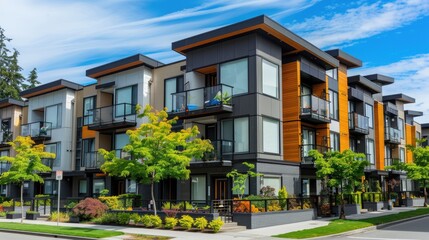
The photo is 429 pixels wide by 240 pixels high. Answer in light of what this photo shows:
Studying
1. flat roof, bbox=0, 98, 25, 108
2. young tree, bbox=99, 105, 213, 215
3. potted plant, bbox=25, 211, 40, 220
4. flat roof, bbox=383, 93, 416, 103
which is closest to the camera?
young tree, bbox=99, 105, 213, 215

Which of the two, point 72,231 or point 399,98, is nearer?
point 72,231

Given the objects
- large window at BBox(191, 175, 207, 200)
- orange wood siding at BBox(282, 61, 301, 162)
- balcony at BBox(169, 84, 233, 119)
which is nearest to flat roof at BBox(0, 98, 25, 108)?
balcony at BBox(169, 84, 233, 119)

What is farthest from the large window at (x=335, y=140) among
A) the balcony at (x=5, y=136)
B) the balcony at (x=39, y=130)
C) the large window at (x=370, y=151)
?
the balcony at (x=5, y=136)

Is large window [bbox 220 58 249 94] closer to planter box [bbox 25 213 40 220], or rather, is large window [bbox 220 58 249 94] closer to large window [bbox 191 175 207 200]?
large window [bbox 191 175 207 200]

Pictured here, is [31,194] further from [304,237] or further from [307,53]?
[304,237]

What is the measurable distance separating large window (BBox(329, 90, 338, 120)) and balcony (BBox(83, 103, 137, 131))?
45.9 ft

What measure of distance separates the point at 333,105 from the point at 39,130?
82.0 ft

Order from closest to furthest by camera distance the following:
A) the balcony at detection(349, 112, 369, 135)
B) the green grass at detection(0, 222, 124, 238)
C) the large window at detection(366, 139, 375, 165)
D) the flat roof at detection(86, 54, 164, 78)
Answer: the green grass at detection(0, 222, 124, 238) → the flat roof at detection(86, 54, 164, 78) → the balcony at detection(349, 112, 369, 135) → the large window at detection(366, 139, 375, 165)

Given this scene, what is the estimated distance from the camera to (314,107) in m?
29.3

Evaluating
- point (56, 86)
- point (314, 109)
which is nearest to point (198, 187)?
point (314, 109)

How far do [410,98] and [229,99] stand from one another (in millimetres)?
30162

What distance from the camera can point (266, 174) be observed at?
25547mm

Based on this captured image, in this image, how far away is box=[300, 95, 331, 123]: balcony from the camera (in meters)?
28.5

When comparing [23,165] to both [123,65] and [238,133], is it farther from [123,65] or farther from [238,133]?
[238,133]
